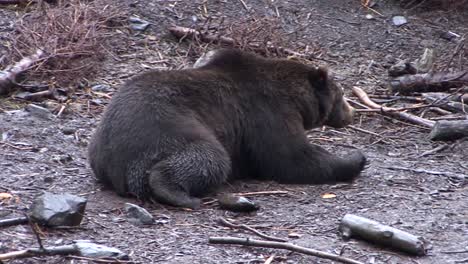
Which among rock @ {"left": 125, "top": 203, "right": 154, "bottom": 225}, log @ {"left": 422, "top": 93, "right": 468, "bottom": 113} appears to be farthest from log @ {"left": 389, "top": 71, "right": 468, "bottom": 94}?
rock @ {"left": 125, "top": 203, "right": 154, "bottom": 225}

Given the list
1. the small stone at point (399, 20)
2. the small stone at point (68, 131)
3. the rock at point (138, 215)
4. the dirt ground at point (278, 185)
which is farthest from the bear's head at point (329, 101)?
the small stone at point (399, 20)

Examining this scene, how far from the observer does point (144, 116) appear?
6.88 metres

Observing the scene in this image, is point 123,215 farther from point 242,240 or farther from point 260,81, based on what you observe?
point 260,81

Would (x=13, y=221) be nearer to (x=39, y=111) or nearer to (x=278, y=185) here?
(x=278, y=185)

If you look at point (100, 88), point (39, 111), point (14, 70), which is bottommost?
point (39, 111)

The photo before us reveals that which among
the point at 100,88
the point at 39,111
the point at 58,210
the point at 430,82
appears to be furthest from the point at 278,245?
the point at 430,82

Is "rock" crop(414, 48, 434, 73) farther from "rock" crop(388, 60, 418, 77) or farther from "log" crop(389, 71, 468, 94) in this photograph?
"log" crop(389, 71, 468, 94)

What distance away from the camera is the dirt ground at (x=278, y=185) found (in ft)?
19.0

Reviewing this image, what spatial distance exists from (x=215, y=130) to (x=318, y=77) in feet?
4.03

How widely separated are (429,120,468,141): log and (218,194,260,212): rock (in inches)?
111

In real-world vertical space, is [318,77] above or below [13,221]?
above

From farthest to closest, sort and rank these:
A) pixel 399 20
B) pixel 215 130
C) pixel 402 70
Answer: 1. pixel 399 20
2. pixel 402 70
3. pixel 215 130

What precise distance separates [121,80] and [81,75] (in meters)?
0.42

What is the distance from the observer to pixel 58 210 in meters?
5.80
